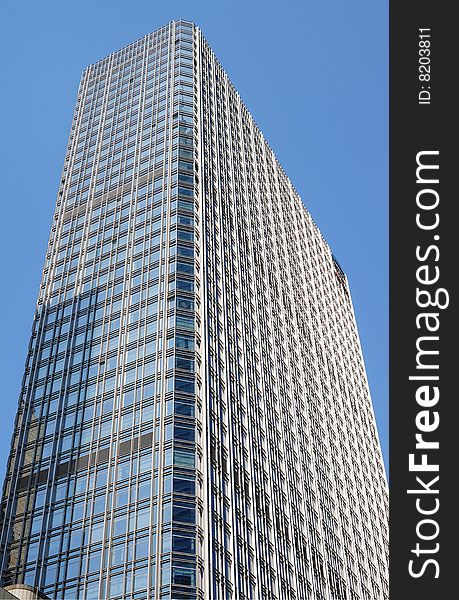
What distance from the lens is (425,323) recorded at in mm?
38000

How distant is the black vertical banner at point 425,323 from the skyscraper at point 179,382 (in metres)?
38.9

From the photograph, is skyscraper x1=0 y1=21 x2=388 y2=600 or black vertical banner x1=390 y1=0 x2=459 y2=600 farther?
skyscraper x1=0 y1=21 x2=388 y2=600

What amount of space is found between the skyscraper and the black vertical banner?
38904 millimetres

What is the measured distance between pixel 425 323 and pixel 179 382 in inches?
1950

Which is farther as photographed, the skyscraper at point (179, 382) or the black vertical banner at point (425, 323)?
the skyscraper at point (179, 382)

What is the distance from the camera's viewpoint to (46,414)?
93.8 m

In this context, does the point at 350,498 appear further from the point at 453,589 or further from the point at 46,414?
the point at 453,589

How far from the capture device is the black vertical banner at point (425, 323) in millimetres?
34656

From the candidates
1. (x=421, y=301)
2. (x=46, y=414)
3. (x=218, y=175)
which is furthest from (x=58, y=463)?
(x=421, y=301)

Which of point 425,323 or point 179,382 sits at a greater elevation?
point 179,382

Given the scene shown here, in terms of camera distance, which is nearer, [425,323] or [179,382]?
[425,323]

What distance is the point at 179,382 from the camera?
8544 centimetres

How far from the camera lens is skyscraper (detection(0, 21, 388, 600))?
7831 centimetres

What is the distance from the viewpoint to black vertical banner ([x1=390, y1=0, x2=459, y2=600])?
114 feet
